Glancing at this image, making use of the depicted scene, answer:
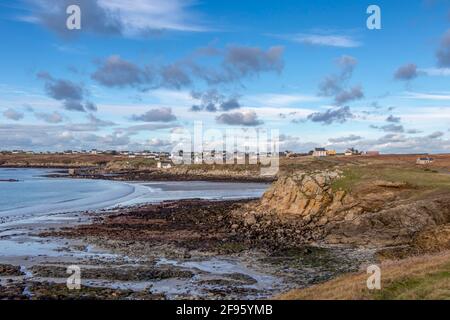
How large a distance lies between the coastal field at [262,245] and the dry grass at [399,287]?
2.0 inches

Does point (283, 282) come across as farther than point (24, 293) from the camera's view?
Yes

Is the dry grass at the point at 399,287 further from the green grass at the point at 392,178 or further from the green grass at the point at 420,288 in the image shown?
the green grass at the point at 392,178

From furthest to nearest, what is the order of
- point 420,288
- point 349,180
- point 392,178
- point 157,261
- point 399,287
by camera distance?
point 349,180, point 392,178, point 157,261, point 399,287, point 420,288

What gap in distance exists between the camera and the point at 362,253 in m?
32.5

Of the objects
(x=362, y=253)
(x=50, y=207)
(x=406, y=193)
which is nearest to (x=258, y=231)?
(x=362, y=253)

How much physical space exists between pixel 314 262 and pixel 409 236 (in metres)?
9.45

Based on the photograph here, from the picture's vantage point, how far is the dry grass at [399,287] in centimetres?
1650

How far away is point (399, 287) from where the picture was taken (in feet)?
57.4

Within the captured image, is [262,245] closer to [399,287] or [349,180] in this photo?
[399,287]

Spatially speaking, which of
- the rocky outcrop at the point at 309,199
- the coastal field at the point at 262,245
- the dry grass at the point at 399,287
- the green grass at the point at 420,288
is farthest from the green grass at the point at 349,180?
the green grass at the point at 420,288

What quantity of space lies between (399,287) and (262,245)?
18637mm

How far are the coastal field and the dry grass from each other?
0.16ft

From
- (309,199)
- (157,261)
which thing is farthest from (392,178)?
(157,261)
